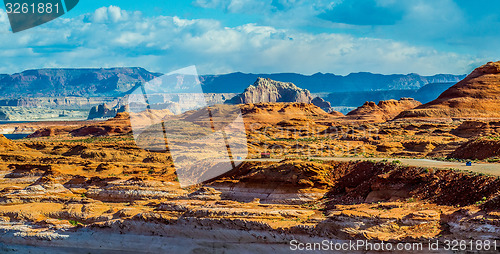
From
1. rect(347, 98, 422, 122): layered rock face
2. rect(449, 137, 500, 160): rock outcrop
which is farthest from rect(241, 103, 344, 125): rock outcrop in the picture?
rect(449, 137, 500, 160): rock outcrop

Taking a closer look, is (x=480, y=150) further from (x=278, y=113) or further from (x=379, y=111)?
(x=379, y=111)

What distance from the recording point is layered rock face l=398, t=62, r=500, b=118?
84.8 metres

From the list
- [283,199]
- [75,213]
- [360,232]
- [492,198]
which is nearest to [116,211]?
[75,213]

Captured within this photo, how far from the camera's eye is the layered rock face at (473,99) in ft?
278

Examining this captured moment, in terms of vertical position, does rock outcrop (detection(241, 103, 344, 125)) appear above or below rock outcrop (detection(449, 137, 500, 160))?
above

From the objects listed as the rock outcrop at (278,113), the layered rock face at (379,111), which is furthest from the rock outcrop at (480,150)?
the layered rock face at (379,111)

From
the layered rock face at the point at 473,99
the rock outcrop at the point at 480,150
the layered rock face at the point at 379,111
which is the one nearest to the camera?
the rock outcrop at the point at 480,150

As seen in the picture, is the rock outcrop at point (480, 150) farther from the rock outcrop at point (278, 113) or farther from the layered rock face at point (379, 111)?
the layered rock face at point (379, 111)

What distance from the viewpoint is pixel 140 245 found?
82.8 ft

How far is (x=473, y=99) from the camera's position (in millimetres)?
88375

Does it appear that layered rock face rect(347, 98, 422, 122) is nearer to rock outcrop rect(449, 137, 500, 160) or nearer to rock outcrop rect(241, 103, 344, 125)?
rock outcrop rect(241, 103, 344, 125)

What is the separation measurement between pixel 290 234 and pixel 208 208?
5.18 m

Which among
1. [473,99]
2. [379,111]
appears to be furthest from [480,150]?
[379,111]

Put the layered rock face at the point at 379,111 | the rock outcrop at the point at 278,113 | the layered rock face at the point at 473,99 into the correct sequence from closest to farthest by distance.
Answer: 1. the layered rock face at the point at 473,99
2. the rock outcrop at the point at 278,113
3. the layered rock face at the point at 379,111
